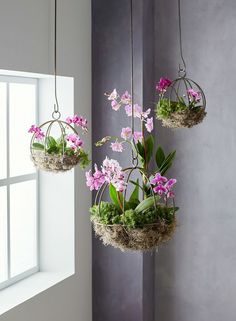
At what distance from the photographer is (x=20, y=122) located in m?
3.68

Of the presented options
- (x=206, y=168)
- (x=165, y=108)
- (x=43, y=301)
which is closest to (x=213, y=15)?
(x=206, y=168)

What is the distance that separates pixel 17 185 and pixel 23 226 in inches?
10.9

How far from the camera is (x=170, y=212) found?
8.02 feet

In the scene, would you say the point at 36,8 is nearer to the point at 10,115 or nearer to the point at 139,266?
the point at 10,115

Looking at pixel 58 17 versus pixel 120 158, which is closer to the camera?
pixel 58 17

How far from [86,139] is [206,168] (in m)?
0.84

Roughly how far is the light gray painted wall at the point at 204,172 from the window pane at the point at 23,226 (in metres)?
0.94

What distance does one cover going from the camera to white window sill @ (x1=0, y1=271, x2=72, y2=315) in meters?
3.23

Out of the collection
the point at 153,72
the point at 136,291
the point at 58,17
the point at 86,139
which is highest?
the point at 58,17

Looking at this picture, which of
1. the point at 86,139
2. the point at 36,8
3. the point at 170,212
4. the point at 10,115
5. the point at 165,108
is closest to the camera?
the point at 170,212

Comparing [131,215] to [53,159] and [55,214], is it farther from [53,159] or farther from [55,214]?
[55,214]

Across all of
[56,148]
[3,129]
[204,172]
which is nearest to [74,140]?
[56,148]

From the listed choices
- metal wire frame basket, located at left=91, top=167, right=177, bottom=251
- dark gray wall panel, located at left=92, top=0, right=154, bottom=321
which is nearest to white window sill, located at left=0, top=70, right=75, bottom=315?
dark gray wall panel, located at left=92, top=0, right=154, bottom=321

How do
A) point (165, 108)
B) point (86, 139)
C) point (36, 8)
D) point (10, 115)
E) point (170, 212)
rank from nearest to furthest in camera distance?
point (170, 212) < point (165, 108) < point (36, 8) < point (10, 115) < point (86, 139)
